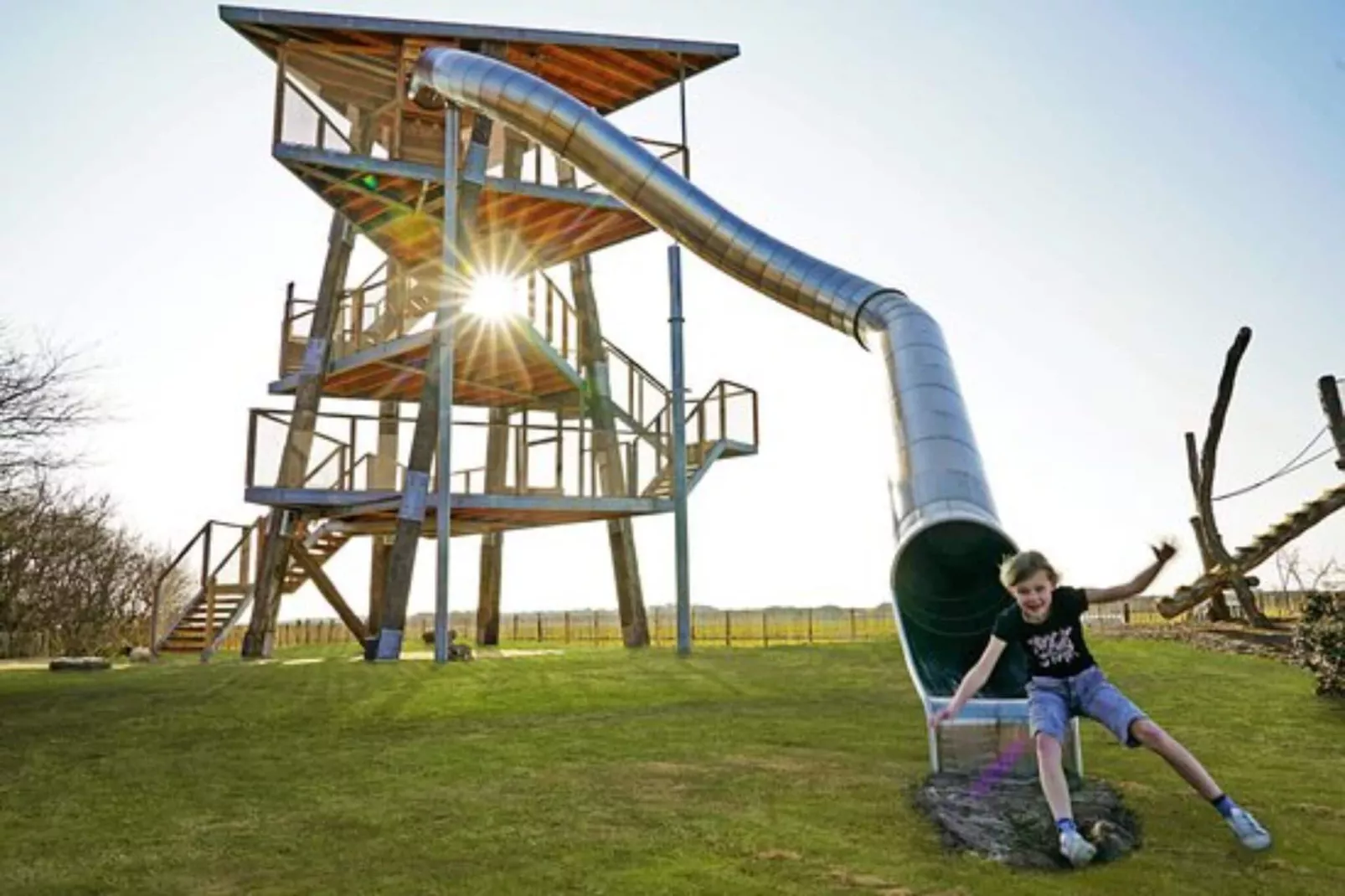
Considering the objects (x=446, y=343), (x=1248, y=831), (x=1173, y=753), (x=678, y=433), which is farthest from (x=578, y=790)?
(x=678, y=433)

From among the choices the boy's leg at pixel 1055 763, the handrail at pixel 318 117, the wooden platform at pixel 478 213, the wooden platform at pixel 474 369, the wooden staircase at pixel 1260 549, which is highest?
the handrail at pixel 318 117

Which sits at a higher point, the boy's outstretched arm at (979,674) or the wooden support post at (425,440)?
the wooden support post at (425,440)

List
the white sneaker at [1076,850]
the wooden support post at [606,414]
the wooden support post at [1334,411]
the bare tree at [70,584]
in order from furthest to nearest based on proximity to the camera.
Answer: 1. the bare tree at [70,584]
2. the wooden support post at [606,414]
3. the wooden support post at [1334,411]
4. the white sneaker at [1076,850]

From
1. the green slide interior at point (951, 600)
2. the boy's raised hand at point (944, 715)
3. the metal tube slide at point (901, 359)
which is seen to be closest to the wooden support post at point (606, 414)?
the metal tube slide at point (901, 359)

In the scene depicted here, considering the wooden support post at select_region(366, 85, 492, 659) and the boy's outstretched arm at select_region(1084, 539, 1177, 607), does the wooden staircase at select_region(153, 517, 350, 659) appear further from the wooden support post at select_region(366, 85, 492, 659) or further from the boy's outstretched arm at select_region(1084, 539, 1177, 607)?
the boy's outstretched arm at select_region(1084, 539, 1177, 607)

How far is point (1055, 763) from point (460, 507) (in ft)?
47.2

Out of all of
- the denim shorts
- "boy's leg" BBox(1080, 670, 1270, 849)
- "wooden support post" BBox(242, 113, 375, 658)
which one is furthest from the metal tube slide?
"wooden support post" BBox(242, 113, 375, 658)

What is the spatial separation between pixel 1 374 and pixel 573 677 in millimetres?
15296

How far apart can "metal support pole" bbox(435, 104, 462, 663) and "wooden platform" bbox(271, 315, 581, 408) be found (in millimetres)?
675

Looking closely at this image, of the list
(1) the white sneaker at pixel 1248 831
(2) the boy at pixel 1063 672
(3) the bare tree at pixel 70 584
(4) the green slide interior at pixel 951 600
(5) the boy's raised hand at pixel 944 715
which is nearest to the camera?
(1) the white sneaker at pixel 1248 831

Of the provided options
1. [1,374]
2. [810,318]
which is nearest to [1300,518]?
[810,318]

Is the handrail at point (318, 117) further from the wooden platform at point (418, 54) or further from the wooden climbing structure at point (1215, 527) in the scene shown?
the wooden climbing structure at point (1215, 527)

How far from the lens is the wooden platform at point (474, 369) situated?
19062 mm

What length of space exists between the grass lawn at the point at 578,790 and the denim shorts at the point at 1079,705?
0.59 meters
